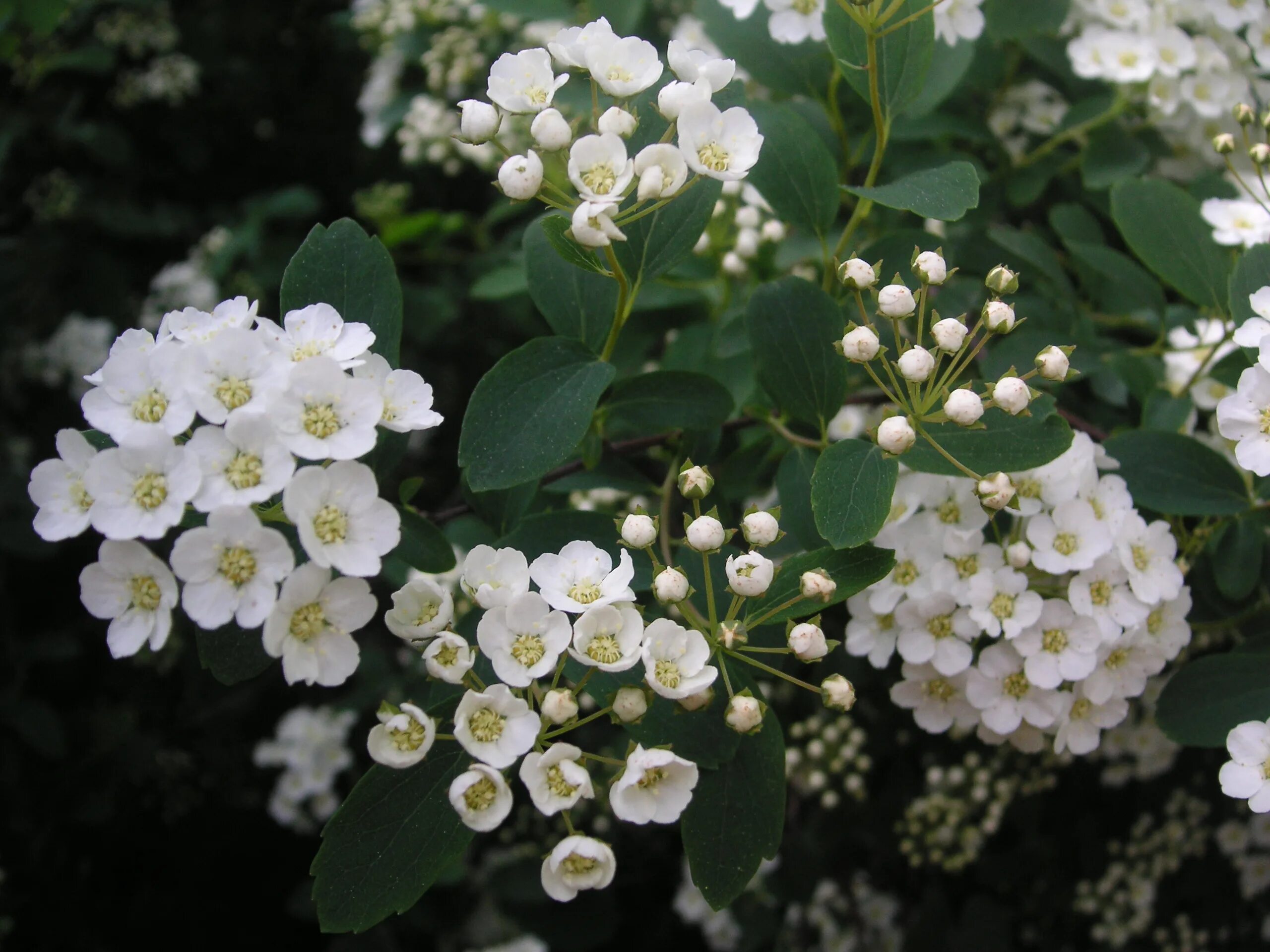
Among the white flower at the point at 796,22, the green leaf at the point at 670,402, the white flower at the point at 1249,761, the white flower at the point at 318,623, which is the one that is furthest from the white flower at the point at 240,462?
the white flower at the point at 1249,761

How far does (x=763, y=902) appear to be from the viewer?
2617 millimetres

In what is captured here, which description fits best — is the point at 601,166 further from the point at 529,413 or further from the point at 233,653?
the point at 233,653

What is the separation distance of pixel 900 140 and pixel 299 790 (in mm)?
2237

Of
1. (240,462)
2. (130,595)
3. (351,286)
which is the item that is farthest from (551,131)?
(130,595)

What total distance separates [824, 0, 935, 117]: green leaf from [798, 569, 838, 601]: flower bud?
0.79 meters

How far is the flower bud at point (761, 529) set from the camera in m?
1.25

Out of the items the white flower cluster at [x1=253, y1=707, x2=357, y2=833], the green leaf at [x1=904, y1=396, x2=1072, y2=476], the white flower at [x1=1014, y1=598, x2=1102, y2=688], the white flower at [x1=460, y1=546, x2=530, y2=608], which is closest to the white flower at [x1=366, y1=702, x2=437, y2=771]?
the white flower at [x1=460, y1=546, x2=530, y2=608]

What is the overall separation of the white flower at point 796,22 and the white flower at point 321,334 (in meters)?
0.92

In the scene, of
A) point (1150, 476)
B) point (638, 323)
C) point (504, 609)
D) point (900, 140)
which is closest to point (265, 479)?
point (504, 609)

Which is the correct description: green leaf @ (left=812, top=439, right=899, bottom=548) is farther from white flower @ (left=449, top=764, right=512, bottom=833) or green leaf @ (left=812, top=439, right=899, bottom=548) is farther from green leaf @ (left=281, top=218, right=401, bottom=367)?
green leaf @ (left=281, top=218, right=401, bottom=367)

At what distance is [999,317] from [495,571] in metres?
0.73

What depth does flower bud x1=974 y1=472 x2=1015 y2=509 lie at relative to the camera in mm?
1296

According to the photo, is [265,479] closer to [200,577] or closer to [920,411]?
[200,577]

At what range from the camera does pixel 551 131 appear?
4.14 ft
